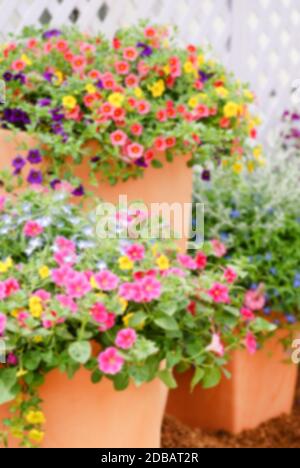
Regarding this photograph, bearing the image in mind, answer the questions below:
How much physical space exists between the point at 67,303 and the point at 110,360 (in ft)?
0.53

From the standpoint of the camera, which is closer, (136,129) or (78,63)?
(136,129)

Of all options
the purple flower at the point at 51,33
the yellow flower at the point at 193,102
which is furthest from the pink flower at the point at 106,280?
the purple flower at the point at 51,33

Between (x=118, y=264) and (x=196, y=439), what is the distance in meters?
1.10

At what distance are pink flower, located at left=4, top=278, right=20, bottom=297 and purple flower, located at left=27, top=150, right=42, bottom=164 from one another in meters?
0.61

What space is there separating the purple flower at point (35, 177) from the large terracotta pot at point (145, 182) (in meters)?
0.08

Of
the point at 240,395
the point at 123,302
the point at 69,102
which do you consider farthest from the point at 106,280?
the point at 240,395

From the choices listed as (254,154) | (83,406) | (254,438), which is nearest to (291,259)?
(254,154)

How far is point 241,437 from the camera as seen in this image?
3.00 meters

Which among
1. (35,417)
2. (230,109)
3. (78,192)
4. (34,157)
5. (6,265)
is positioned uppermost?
(230,109)

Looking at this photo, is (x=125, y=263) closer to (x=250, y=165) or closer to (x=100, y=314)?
(x=100, y=314)

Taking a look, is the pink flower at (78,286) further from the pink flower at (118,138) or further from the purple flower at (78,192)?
the pink flower at (118,138)

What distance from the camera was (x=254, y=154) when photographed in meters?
2.89

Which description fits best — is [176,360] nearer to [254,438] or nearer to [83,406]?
[83,406]

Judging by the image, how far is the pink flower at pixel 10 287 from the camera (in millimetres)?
1873
